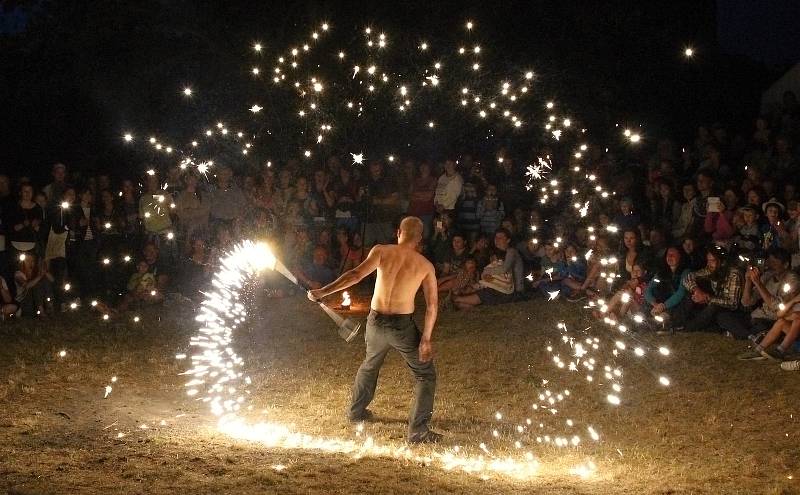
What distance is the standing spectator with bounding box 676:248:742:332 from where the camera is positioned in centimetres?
1130

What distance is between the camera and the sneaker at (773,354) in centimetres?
1012

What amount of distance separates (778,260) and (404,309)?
5315 mm

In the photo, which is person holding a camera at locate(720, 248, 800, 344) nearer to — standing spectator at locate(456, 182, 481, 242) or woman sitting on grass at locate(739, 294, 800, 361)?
woman sitting on grass at locate(739, 294, 800, 361)

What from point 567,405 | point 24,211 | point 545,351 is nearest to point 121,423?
point 567,405

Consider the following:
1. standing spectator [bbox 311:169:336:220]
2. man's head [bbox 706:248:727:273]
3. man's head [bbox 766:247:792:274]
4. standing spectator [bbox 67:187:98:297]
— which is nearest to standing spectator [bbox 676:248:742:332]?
man's head [bbox 706:248:727:273]

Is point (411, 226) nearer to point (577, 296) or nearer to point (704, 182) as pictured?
point (577, 296)

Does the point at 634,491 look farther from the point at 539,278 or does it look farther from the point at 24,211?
the point at 24,211

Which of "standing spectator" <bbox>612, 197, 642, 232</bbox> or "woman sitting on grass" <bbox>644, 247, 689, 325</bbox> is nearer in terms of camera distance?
"woman sitting on grass" <bbox>644, 247, 689, 325</bbox>

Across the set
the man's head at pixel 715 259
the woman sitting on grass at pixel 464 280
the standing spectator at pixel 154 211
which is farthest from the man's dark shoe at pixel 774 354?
the standing spectator at pixel 154 211

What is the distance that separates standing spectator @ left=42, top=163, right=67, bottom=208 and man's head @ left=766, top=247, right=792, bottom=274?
1010cm

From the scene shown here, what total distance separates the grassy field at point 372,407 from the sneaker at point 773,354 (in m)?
0.28

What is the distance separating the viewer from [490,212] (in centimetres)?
1484

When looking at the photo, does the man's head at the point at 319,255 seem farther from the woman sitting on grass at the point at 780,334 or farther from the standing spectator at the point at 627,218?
the woman sitting on grass at the point at 780,334

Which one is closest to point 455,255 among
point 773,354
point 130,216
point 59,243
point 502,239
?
point 502,239
